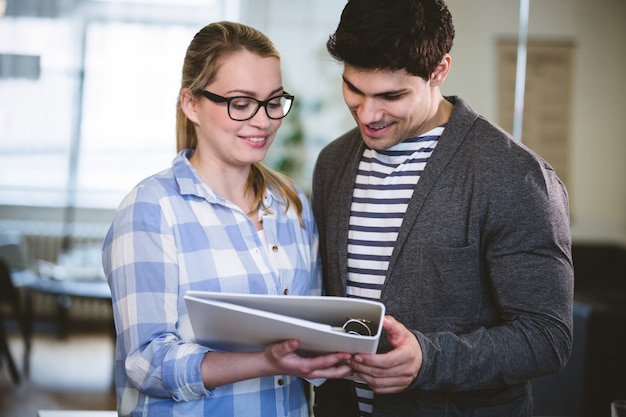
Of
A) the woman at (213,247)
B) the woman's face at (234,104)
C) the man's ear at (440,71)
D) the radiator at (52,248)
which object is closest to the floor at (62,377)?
the radiator at (52,248)

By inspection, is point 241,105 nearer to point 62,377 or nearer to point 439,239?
point 439,239

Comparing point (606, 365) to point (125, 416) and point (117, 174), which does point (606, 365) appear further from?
point (117, 174)

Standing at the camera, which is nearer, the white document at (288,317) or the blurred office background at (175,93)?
the white document at (288,317)

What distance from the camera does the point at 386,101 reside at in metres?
1.65

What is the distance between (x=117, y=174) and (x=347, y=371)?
18.4 feet

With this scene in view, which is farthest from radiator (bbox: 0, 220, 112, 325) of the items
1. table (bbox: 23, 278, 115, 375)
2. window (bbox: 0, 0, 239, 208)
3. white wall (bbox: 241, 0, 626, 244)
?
white wall (bbox: 241, 0, 626, 244)

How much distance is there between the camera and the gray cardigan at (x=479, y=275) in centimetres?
156

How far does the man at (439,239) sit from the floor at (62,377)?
3.15m

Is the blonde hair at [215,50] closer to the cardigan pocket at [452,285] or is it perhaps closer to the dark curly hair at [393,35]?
the dark curly hair at [393,35]

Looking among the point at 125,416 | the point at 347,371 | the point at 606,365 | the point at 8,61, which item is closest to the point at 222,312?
the point at 347,371

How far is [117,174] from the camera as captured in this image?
21.9 feet

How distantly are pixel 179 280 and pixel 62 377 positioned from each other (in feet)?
12.9

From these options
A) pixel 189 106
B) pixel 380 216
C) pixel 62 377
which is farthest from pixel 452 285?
pixel 62 377

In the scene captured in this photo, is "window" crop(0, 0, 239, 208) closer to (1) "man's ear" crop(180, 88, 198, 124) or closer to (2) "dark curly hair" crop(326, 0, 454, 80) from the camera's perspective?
(1) "man's ear" crop(180, 88, 198, 124)
